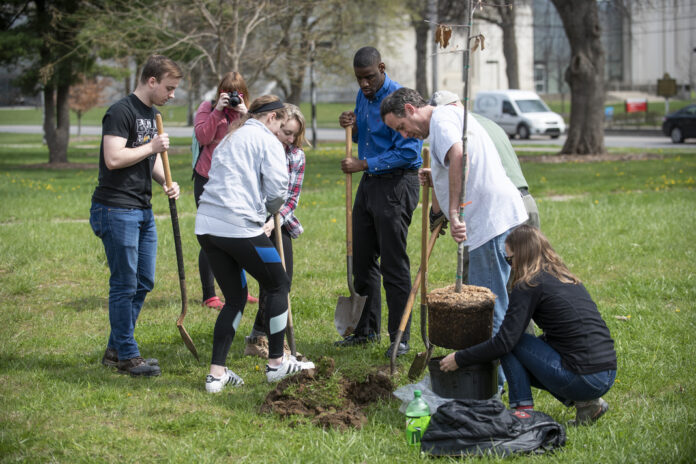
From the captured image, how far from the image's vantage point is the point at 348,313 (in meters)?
5.79

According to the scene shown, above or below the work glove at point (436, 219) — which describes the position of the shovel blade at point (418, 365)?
below

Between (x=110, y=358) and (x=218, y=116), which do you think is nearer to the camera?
(x=110, y=358)

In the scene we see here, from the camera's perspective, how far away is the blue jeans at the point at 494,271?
437cm

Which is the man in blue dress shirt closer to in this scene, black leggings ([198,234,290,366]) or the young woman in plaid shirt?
the young woman in plaid shirt

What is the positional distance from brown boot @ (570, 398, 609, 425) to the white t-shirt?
1.00 metres

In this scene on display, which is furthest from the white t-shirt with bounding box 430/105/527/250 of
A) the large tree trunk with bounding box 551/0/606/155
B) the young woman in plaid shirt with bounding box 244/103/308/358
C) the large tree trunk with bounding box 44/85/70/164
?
the large tree trunk with bounding box 44/85/70/164

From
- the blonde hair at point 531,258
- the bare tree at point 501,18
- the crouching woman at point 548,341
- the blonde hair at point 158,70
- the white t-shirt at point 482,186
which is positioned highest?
the bare tree at point 501,18

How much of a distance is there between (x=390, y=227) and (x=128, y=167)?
180cm

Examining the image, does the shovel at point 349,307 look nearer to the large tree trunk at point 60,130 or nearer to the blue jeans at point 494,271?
the blue jeans at point 494,271

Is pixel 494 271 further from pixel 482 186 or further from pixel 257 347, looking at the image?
pixel 257 347

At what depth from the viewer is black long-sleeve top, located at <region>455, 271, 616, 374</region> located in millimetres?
3889

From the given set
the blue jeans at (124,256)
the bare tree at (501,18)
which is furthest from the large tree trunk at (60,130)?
the blue jeans at (124,256)

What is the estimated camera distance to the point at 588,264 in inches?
319

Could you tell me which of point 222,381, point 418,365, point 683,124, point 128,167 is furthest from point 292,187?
point 683,124
